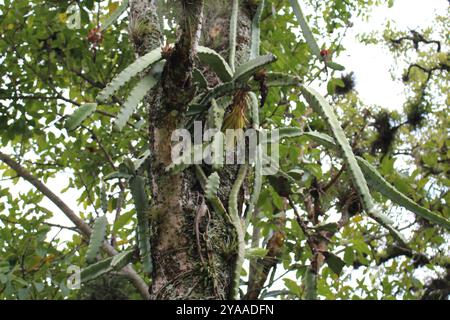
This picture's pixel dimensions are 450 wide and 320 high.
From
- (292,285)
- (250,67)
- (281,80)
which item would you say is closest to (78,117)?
(250,67)

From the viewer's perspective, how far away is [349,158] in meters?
1.50

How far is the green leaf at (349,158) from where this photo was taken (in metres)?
1.41

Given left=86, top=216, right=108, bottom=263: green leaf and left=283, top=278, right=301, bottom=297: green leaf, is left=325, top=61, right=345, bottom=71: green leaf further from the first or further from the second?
left=283, top=278, right=301, bottom=297: green leaf

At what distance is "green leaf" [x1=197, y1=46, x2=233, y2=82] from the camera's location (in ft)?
5.59

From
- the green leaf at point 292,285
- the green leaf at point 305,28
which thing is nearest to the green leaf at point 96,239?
the green leaf at point 305,28

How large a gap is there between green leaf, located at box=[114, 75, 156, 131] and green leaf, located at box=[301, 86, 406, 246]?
1.40 ft

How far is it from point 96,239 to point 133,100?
0.46 meters

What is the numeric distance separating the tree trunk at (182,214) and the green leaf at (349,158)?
0.33 metres

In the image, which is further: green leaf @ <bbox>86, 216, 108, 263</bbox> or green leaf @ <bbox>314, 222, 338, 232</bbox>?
green leaf @ <bbox>314, 222, 338, 232</bbox>
